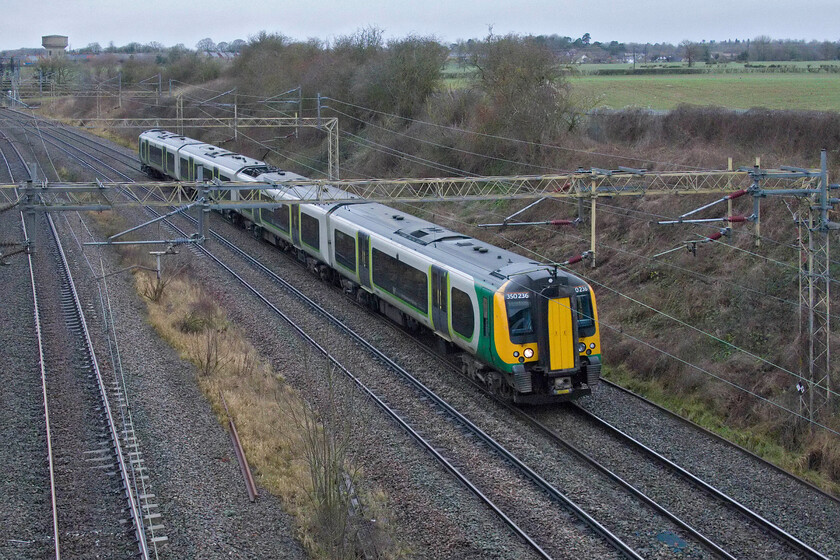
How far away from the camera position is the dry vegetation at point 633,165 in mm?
16156

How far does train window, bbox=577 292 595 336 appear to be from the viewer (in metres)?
14.4

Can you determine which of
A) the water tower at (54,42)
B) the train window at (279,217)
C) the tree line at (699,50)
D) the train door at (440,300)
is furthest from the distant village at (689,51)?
the water tower at (54,42)

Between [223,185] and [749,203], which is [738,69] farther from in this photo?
[223,185]

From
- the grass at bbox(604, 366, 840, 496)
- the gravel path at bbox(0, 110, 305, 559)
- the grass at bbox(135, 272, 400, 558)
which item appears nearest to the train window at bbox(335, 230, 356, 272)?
the grass at bbox(135, 272, 400, 558)

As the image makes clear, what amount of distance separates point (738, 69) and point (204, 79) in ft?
142

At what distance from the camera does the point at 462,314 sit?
49.8 feet

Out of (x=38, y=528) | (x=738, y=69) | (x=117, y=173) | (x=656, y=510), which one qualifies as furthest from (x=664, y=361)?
(x=738, y=69)

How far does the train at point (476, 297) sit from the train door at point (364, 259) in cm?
2

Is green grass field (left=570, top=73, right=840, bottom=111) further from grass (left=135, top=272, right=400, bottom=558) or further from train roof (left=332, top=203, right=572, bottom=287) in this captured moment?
grass (left=135, top=272, right=400, bottom=558)

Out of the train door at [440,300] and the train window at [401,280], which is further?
the train window at [401,280]

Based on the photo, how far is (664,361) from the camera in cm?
1709

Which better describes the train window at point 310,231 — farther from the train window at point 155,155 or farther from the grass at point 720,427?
the train window at point 155,155

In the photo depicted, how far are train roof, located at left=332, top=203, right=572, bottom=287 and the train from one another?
0.02 m

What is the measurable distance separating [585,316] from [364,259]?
6.70 m
